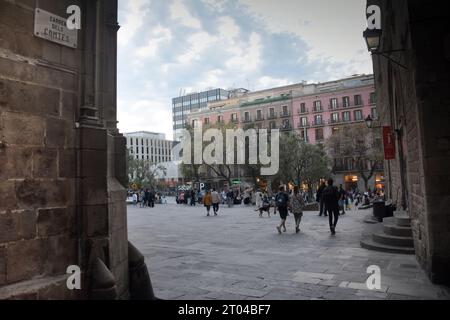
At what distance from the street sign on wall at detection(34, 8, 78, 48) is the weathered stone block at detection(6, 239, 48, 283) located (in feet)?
7.16

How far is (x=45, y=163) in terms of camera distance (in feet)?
12.3

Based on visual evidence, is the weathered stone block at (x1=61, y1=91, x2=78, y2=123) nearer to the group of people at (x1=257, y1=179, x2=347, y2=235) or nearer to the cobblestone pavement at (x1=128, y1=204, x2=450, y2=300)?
the cobblestone pavement at (x1=128, y1=204, x2=450, y2=300)

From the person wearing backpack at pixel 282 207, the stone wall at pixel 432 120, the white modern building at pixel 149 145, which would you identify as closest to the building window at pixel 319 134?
the person wearing backpack at pixel 282 207

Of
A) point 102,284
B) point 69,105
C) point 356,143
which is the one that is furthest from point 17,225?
point 356,143

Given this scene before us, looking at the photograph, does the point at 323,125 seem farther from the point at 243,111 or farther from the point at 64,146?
the point at 64,146

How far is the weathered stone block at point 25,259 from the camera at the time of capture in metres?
3.41

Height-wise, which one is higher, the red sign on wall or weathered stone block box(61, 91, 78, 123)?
the red sign on wall

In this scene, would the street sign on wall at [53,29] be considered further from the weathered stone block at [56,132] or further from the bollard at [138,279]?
the bollard at [138,279]

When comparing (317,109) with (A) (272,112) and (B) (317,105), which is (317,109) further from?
(A) (272,112)

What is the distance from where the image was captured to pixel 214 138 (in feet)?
120

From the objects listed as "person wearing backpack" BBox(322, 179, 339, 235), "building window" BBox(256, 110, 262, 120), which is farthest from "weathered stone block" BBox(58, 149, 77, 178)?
"building window" BBox(256, 110, 262, 120)

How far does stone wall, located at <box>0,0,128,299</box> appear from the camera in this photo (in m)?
3.46

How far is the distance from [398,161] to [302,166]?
23.6 m

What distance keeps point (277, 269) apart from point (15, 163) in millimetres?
4645
